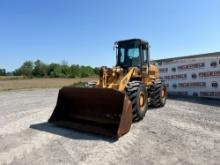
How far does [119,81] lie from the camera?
7547 millimetres

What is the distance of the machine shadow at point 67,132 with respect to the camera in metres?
5.79

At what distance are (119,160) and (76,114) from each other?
288 cm

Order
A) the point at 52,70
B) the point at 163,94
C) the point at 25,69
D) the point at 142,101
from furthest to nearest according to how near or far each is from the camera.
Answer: the point at 25,69 → the point at 52,70 → the point at 163,94 → the point at 142,101

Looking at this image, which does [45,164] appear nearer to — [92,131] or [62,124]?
[92,131]

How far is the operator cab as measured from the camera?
28.5 feet

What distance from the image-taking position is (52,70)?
85812mm

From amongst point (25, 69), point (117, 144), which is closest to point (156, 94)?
point (117, 144)

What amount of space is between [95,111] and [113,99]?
0.70 m

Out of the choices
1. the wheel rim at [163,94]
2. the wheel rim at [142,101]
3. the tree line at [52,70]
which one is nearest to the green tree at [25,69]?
the tree line at [52,70]

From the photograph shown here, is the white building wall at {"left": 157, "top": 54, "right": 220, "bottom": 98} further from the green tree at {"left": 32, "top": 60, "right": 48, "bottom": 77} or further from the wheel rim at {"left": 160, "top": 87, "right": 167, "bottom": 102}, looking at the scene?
the green tree at {"left": 32, "top": 60, "right": 48, "bottom": 77}

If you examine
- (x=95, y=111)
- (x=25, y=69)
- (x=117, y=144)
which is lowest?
(x=117, y=144)

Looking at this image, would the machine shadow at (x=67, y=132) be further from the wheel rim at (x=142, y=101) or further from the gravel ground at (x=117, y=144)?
the wheel rim at (x=142, y=101)

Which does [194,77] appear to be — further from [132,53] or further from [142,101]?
[142,101]

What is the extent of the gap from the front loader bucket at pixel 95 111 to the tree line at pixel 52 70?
186ft
